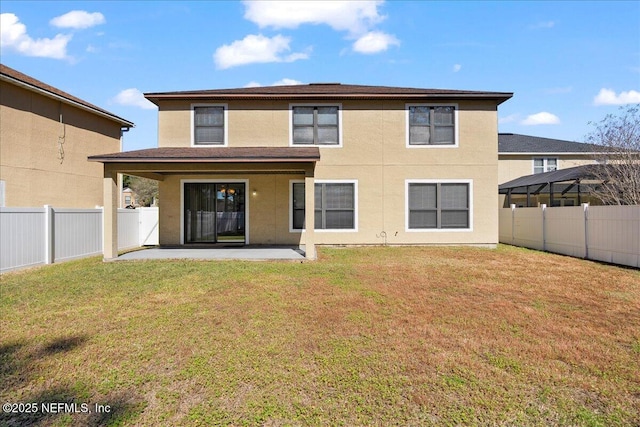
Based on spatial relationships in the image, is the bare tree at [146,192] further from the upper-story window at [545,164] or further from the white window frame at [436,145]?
the upper-story window at [545,164]

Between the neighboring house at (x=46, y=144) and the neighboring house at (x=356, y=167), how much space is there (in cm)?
497

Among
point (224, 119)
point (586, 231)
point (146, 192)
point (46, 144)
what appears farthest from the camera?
point (146, 192)

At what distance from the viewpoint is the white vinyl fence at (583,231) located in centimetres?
915

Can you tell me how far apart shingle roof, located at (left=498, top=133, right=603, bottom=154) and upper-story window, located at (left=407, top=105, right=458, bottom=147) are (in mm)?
9643

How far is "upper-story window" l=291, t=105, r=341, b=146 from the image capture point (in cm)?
1308

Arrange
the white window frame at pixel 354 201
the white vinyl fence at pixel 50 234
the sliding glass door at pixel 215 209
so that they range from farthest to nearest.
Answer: the sliding glass door at pixel 215 209, the white window frame at pixel 354 201, the white vinyl fence at pixel 50 234

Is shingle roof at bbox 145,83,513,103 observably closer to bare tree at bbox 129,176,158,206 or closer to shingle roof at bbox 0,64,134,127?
shingle roof at bbox 0,64,134,127

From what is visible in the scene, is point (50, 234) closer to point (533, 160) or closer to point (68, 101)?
point (68, 101)

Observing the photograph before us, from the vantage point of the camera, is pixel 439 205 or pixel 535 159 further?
pixel 535 159

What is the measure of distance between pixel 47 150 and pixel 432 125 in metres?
15.4

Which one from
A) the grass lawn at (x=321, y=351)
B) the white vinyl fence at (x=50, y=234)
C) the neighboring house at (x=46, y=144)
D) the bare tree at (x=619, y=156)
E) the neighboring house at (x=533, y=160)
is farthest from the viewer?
the neighboring house at (x=533, y=160)

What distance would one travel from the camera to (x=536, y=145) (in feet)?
72.9

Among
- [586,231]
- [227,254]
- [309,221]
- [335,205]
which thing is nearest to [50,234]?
[227,254]

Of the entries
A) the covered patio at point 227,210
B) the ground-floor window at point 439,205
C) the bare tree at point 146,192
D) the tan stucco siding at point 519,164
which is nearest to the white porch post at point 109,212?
the covered patio at point 227,210
